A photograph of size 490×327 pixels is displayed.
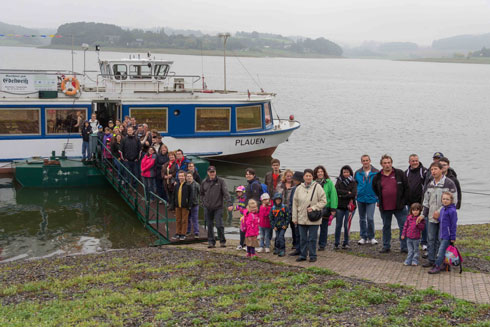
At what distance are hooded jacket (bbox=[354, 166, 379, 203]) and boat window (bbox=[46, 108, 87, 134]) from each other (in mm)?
12895

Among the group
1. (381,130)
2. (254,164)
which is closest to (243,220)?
(254,164)

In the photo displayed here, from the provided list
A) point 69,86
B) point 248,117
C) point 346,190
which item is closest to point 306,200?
point 346,190

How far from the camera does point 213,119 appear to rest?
77.4 ft

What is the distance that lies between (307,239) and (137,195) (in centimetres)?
687

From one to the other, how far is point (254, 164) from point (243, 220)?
14868 mm

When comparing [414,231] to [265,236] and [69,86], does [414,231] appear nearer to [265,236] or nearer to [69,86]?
[265,236]

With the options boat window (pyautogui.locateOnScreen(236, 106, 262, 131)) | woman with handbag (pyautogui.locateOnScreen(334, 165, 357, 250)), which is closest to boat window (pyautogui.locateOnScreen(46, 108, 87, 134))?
boat window (pyautogui.locateOnScreen(236, 106, 262, 131))

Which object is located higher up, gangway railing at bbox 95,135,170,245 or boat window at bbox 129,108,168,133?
boat window at bbox 129,108,168,133

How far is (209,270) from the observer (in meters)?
10.0

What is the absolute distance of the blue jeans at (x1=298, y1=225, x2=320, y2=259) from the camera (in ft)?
33.2

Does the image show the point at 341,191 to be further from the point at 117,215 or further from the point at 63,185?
the point at 63,185

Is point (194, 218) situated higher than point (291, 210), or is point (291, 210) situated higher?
point (291, 210)

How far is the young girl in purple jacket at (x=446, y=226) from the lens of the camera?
359 inches

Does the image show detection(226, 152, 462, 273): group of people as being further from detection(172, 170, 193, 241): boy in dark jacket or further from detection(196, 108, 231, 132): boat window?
detection(196, 108, 231, 132): boat window
